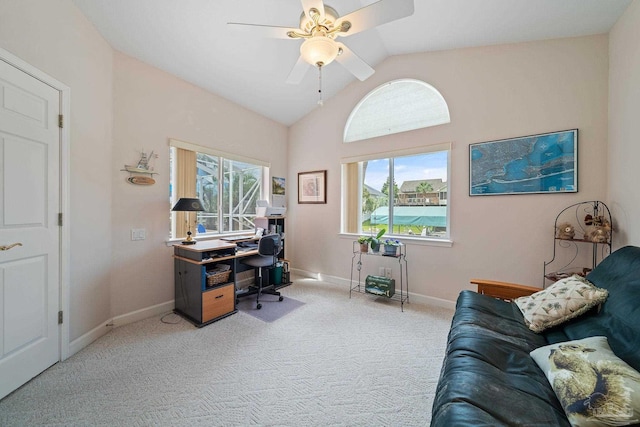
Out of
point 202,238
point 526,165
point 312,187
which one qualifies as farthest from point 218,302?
point 526,165

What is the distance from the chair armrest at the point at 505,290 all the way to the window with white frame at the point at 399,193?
0.98 m

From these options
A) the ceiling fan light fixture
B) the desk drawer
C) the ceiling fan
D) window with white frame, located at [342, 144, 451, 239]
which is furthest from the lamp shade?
window with white frame, located at [342, 144, 451, 239]

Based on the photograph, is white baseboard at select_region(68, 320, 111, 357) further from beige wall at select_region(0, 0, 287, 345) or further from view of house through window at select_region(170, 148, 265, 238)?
view of house through window at select_region(170, 148, 265, 238)

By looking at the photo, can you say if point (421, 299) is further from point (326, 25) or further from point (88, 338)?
point (88, 338)

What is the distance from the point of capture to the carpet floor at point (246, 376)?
1482mm

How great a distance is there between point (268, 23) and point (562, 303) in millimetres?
3443

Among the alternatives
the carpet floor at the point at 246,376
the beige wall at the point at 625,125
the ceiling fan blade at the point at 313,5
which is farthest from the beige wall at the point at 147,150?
the beige wall at the point at 625,125

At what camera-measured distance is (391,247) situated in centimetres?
316

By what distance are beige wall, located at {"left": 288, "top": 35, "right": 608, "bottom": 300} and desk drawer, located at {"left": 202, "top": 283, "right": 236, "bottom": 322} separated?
2.39m

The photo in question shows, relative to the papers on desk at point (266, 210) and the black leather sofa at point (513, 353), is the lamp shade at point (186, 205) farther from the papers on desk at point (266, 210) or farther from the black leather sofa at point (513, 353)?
the black leather sofa at point (513, 353)

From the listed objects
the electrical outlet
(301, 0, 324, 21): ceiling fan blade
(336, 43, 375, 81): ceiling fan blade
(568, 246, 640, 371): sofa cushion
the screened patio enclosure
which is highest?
(301, 0, 324, 21): ceiling fan blade

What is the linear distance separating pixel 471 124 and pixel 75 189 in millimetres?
4117

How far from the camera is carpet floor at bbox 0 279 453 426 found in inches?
58.4

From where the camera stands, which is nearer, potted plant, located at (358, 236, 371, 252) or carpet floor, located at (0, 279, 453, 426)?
carpet floor, located at (0, 279, 453, 426)
